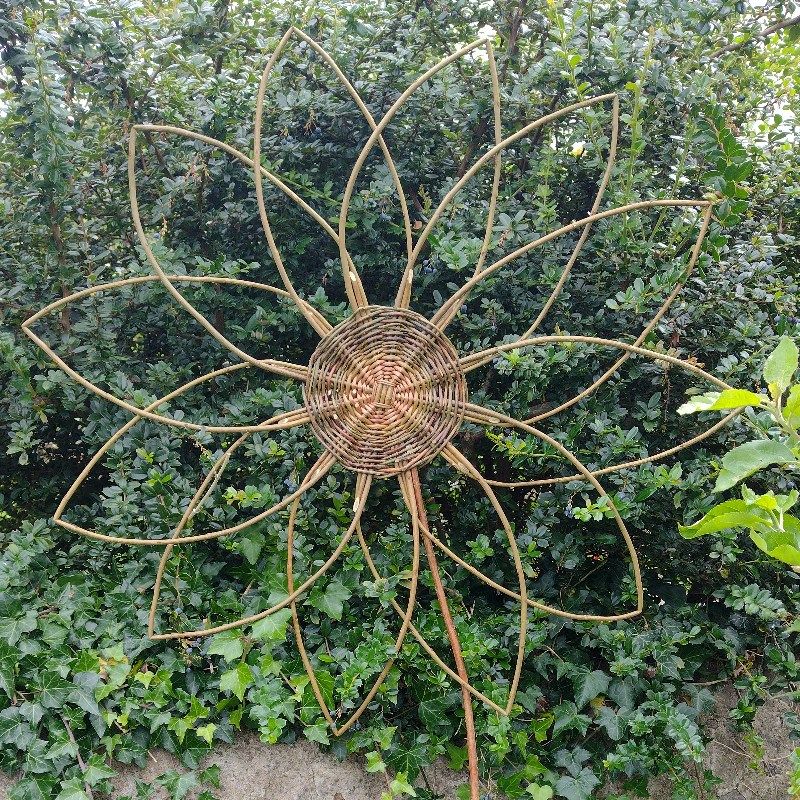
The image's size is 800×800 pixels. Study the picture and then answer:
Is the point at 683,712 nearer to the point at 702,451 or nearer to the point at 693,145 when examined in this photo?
the point at 702,451

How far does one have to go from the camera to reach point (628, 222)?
1.69 metres

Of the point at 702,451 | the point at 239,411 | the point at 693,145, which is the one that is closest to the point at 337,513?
the point at 239,411

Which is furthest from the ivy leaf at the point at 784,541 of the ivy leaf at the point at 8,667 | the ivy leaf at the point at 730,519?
the ivy leaf at the point at 8,667

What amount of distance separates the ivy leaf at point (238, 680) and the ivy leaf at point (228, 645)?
0.03 meters

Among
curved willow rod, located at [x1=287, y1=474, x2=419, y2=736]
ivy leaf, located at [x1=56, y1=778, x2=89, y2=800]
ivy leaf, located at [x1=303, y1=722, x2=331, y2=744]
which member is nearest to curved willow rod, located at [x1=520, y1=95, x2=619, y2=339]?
curved willow rod, located at [x1=287, y1=474, x2=419, y2=736]

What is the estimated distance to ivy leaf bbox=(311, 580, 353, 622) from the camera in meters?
1.66

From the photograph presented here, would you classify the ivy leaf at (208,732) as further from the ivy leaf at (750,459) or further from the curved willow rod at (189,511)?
the ivy leaf at (750,459)

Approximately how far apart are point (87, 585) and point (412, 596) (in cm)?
76

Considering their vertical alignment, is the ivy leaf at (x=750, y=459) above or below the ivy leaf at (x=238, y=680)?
above

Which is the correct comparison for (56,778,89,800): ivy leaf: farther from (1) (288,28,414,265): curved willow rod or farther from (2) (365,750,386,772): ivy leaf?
(1) (288,28,414,265): curved willow rod

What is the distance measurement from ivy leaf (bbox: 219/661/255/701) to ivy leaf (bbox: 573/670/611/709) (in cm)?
67

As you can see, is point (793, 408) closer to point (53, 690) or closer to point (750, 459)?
point (750, 459)

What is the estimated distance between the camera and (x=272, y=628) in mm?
1624

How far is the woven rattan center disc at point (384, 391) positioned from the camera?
4.10 feet
